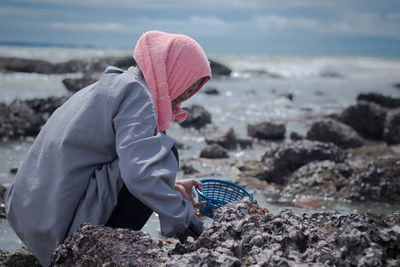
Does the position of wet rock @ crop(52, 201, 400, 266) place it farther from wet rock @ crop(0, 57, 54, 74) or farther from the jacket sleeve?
wet rock @ crop(0, 57, 54, 74)

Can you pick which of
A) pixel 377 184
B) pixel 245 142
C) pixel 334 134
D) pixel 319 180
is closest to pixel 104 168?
pixel 319 180

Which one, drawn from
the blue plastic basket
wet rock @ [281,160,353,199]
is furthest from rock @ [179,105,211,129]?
the blue plastic basket

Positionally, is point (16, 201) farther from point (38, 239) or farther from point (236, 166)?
point (236, 166)

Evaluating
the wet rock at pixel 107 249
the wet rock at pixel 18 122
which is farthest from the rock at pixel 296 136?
the wet rock at pixel 107 249

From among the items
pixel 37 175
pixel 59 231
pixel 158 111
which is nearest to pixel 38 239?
pixel 59 231

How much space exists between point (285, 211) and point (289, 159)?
333 centimetres

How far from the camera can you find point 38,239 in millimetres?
2611

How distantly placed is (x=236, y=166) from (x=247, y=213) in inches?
141

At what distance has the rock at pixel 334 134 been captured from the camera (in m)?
7.83

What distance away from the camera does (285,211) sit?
2441mm

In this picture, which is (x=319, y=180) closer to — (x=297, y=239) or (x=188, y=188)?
(x=188, y=188)

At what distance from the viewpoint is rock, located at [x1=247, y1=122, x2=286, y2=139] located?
850 centimetres

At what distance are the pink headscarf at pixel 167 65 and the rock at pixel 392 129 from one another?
21.7 feet

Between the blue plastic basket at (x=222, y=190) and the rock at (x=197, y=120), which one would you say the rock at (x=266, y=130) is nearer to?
the rock at (x=197, y=120)
